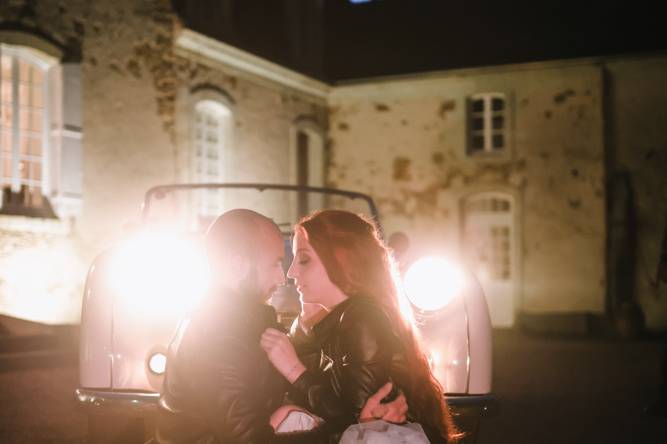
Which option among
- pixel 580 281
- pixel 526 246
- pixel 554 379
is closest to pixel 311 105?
pixel 526 246

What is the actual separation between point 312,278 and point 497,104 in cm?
1755

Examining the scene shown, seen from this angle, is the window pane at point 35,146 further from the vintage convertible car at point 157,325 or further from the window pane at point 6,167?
the vintage convertible car at point 157,325

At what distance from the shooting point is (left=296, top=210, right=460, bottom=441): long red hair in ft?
7.90

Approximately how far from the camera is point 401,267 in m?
3.95

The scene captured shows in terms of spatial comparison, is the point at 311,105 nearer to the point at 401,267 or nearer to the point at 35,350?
the point at 35,350

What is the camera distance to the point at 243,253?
2.25 meters

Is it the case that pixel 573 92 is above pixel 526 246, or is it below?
above

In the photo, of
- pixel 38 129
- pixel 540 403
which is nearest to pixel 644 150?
pixel 540 403

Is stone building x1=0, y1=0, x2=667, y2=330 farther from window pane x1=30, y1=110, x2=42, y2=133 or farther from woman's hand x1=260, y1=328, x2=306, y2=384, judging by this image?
woman's hand x1=260, y1=328, x2=306, y2=384

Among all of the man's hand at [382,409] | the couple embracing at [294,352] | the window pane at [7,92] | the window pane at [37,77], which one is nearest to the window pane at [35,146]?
the window pane at [7,92]

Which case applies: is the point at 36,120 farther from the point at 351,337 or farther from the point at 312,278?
the point at 351,337

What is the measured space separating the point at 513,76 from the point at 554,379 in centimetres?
1148

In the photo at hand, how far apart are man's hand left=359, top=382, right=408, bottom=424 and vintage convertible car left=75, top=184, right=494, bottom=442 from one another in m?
1.30

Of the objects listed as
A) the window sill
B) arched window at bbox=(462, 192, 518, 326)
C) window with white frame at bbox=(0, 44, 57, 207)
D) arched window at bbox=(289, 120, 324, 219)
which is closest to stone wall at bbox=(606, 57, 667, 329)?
arched window at bbox=(462, 192, 518, 326)
